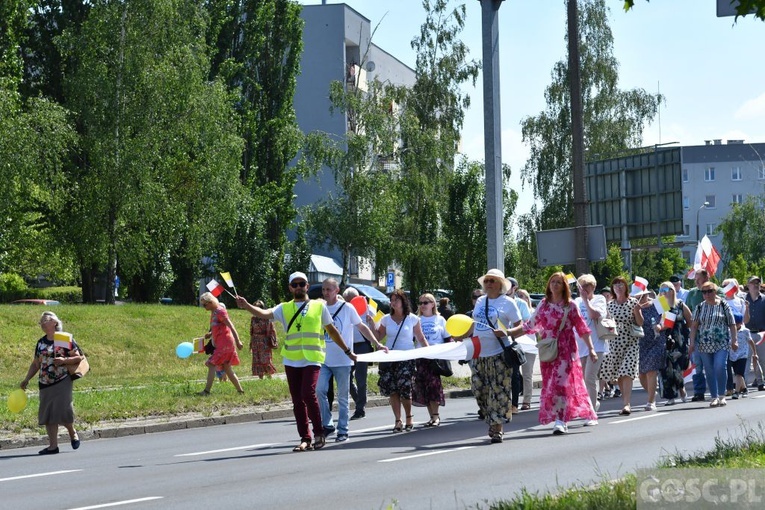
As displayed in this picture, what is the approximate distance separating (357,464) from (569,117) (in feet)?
190

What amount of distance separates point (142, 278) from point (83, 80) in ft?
23.7

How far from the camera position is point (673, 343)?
65.9 ft

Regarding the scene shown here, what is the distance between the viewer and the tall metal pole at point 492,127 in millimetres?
22156

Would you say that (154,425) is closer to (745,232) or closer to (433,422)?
(433,422)

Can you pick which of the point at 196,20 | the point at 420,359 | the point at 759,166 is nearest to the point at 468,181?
the point at 196,20

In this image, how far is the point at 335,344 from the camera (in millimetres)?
15438

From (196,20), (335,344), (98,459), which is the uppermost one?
(196,20)

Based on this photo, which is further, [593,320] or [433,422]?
[593,320]

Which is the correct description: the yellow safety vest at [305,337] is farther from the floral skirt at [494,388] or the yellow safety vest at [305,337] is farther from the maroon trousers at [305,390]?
the floral skirt at [494,388]

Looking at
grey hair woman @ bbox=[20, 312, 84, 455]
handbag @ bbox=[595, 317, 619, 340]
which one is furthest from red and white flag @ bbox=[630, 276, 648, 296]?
grey hair woman @ bbox=[20, 312, 84, 455]

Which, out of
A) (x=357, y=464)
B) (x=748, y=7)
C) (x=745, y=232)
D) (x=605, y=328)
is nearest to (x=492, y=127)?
(x=605, y=328)

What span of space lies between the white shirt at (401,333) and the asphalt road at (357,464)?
110 cm

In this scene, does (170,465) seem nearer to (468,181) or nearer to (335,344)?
(335,344)

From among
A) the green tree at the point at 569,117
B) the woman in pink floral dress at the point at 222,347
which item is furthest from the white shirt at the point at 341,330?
the green tree at the point at 569,117
